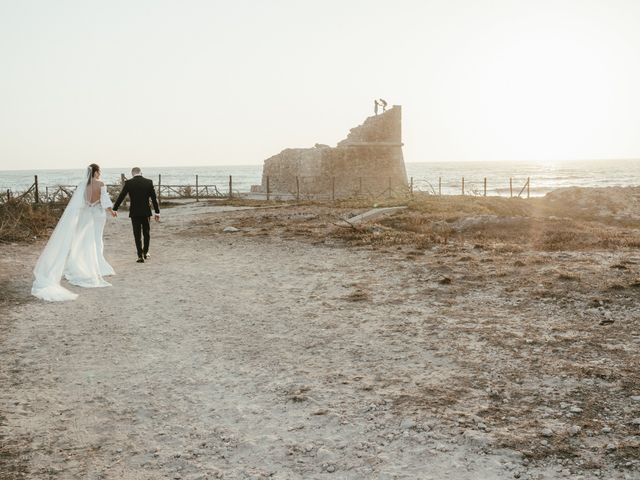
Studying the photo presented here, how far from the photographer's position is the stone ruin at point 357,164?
31.6m

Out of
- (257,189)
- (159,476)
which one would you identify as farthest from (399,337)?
(257,189)

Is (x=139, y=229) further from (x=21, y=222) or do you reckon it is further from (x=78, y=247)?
(x=21, y=222)

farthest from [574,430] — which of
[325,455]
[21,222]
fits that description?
[21,222]

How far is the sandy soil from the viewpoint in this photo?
362 centimetres

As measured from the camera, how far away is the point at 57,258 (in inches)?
342

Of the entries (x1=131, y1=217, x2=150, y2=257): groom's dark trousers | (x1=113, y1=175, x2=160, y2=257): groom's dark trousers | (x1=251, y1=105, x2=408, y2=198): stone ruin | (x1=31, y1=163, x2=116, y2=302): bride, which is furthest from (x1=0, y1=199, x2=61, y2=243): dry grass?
(x1=251, y1=105, x2=408, y2=198): stone ruin

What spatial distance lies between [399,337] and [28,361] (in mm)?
3647

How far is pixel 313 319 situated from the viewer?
271 inches

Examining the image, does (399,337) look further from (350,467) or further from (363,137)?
(363,137)

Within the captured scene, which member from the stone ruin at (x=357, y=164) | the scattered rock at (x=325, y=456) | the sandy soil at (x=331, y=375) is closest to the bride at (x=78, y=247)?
the sandy soil at (x=331, y=375)

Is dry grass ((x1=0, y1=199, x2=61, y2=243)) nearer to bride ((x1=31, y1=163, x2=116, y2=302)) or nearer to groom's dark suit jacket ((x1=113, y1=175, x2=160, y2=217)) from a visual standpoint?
groom's dark suit jacket ((x1=113, y1=175, x2=160, y2=217))

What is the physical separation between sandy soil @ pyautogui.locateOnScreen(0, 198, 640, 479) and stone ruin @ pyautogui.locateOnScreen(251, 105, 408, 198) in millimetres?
22282

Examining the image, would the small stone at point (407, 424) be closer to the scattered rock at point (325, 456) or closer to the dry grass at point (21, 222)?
the scattered rock at point (325, 456)

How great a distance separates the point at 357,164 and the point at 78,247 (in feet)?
78.4
